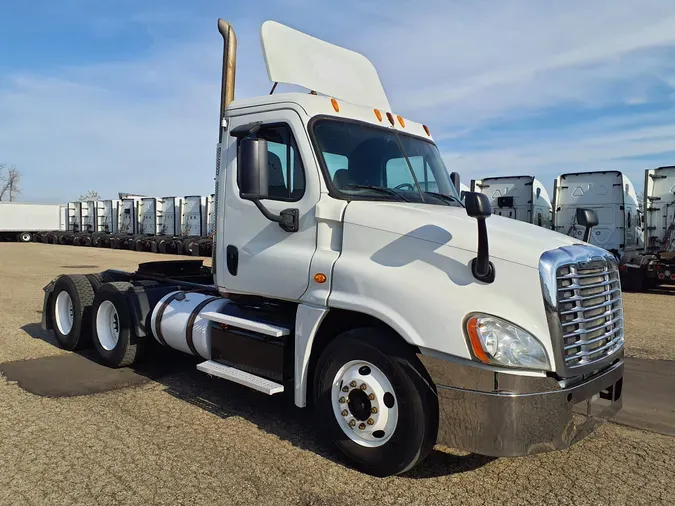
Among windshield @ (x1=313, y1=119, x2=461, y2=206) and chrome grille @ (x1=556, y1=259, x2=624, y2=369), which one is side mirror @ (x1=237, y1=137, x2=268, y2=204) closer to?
windshield @ (x1=313, y1=119, x2=461, y2=206)

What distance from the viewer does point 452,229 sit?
369 cm

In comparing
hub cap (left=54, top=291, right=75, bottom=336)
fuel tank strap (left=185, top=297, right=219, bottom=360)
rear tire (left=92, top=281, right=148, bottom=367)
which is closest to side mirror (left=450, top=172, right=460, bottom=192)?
fuel tank strap (left=185, top=297, right=219, bottom=360)

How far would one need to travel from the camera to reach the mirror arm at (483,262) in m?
3.39

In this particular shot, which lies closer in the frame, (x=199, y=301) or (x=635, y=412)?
(x=635, y=412)

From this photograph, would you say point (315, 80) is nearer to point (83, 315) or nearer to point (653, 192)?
point (83, 315)

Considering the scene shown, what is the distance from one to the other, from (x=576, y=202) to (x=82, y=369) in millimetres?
14694

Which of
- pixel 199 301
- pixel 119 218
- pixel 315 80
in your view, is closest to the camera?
pixel 315 80

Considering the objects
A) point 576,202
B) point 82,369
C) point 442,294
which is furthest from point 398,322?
point 576,202

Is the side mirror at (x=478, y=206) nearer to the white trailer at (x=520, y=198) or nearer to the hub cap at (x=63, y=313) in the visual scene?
the hub cap at (x=63, y=313)

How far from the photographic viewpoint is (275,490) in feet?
11.8

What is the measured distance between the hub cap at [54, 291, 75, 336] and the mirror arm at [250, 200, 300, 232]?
14.6ft

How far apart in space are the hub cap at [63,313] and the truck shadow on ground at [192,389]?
499 millimetres

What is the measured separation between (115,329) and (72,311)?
3.37ft

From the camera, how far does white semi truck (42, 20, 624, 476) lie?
11.0 feet
